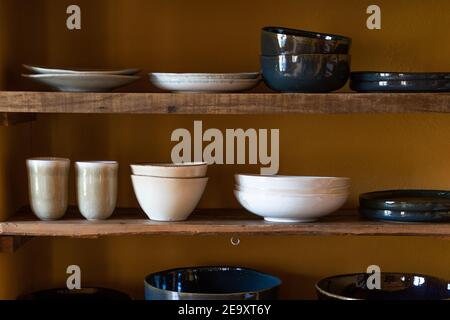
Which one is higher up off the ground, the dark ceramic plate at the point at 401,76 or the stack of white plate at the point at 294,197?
the dark ceramic plate at the point at 401,76

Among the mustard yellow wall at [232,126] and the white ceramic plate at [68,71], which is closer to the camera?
the white ceramic plate at [68,71]

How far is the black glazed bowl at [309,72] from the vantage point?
178 centimetres

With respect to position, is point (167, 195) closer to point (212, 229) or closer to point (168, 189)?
point (168, 189)

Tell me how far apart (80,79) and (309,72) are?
50cm

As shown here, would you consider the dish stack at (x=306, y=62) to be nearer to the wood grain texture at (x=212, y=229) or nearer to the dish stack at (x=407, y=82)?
the dish stack at (x=407, y=82)

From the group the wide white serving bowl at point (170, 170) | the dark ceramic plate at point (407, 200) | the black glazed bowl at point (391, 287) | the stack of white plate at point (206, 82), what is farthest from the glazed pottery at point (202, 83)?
the black glazed bowl at point (391, 287)

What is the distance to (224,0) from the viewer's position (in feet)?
6.72

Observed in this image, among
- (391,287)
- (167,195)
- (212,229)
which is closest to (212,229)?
(212,229)

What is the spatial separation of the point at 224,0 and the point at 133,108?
17.5 inches

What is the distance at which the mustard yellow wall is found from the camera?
2.04m

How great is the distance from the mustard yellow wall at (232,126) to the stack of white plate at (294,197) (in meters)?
0.25

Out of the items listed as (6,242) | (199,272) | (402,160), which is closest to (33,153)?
(6,242)

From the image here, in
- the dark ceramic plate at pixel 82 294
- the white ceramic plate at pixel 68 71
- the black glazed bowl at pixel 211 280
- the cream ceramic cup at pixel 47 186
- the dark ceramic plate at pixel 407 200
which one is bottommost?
the dark ceramic plate at pixel 82 294

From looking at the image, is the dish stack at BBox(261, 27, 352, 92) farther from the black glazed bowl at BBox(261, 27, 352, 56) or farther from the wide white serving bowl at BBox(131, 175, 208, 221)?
the wide white serving bowl at BBox(131, 175, 208, 221)
